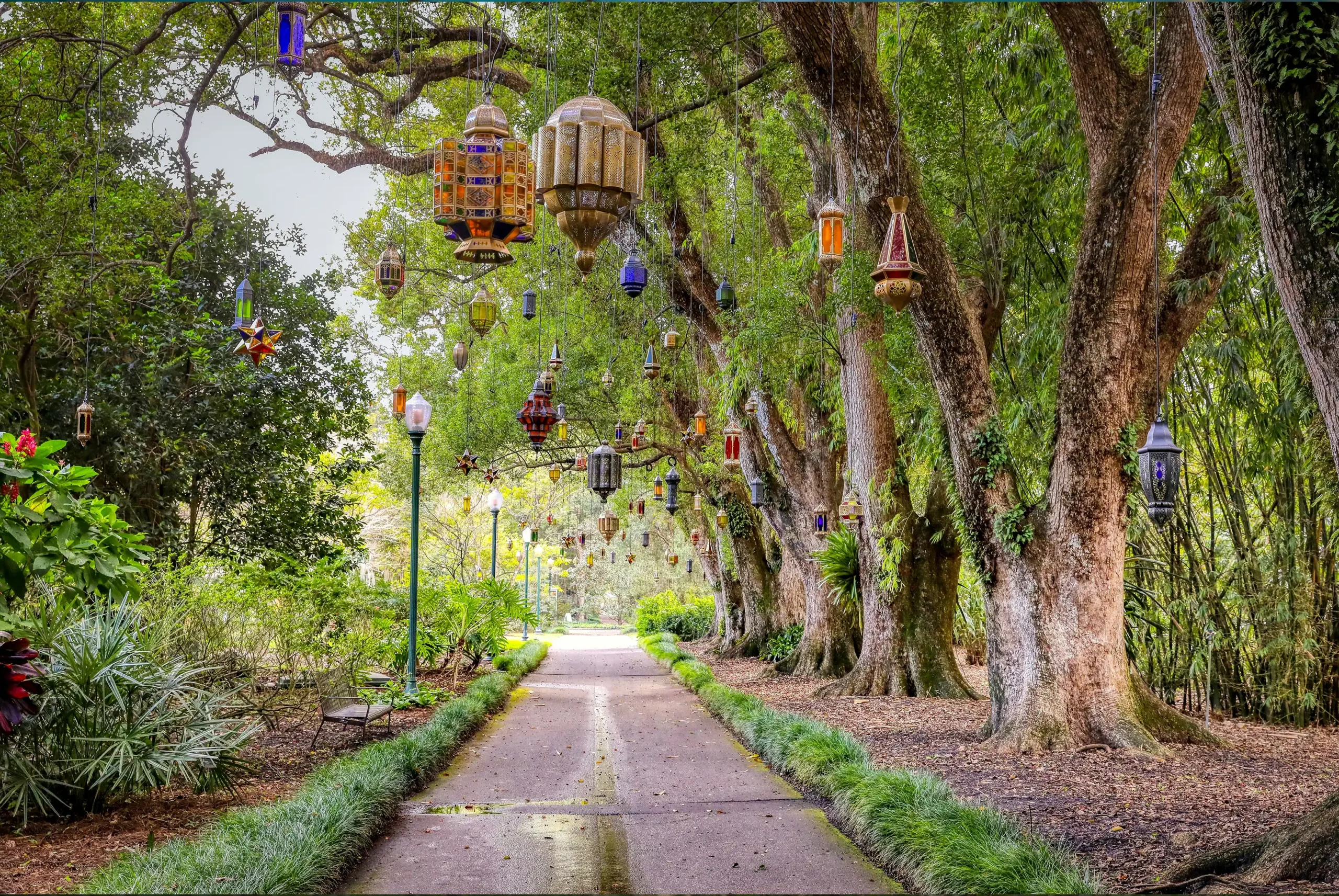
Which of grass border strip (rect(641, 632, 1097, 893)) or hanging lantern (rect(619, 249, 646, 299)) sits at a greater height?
hanging lantern (rect(619, 249, 646, 299))

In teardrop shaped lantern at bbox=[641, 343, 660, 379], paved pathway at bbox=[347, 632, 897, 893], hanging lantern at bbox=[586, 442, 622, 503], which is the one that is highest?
teardrop shaped lantern at bbox=[641, 343, 660, 379]

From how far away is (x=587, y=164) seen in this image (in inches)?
202

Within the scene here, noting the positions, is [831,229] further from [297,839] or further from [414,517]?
[414,517]

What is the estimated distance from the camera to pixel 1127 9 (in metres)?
9.28

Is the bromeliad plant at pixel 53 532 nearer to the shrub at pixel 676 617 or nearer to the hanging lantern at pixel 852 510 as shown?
the hanging lantern at pixel 852 510

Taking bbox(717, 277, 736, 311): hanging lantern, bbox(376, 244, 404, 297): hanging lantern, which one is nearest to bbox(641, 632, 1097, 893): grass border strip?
bbox(376, 244, 404, 297): hanging lantern

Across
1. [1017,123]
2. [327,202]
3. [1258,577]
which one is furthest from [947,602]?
[327,202]

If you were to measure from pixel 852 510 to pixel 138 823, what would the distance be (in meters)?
9.04

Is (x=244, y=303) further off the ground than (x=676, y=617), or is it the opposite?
(x=244, y=303)

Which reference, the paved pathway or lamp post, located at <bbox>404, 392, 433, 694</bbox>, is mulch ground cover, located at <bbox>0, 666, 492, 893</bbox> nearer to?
the paved pathway

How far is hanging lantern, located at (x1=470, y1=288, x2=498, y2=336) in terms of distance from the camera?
10.2m

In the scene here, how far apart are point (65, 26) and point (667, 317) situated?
32.0 feet

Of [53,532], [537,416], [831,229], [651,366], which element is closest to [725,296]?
[651,366]

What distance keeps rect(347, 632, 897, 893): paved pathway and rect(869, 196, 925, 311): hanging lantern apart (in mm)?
3541
